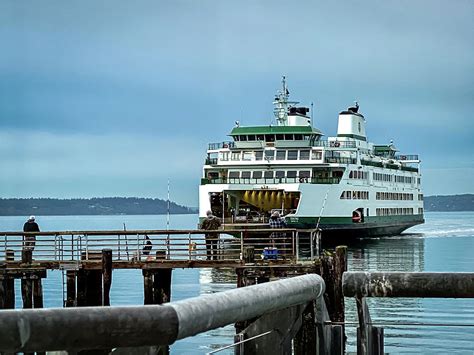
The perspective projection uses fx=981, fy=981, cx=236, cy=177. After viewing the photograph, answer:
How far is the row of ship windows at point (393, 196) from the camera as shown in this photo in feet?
233

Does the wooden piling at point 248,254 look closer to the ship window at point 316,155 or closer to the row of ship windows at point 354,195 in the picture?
the ship window at point 316,155

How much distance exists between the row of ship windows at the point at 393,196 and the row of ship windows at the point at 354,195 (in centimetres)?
423

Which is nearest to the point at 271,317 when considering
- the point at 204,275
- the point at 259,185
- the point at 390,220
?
the point at 204,275

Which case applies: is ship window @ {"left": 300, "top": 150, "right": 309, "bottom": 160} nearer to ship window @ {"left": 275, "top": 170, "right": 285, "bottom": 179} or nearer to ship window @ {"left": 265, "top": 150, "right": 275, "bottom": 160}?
ship window @ {"left": 265, "top": 150, "right": 275, "bottom": 160}

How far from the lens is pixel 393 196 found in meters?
76.2

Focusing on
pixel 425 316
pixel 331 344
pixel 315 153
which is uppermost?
pixel 315 153

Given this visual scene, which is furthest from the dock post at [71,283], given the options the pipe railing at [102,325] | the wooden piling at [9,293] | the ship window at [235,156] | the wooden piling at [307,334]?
the ship window at [235,156]

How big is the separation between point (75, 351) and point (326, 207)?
55950 millimetres

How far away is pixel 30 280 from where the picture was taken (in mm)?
23812

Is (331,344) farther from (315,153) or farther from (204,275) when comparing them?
(315,153)

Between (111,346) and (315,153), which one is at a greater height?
(315,153)

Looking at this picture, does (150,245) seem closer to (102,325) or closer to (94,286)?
(94,286)

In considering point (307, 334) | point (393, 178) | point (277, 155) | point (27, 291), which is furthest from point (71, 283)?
point (393, 178)

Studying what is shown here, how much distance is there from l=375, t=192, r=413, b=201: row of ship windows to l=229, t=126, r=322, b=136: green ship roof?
9696 mm
